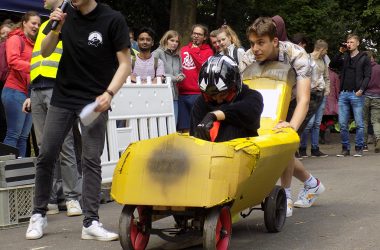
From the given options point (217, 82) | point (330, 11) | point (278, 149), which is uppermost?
point (330, 11)

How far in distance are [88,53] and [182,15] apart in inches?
476

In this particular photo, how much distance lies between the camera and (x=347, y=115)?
15.7m

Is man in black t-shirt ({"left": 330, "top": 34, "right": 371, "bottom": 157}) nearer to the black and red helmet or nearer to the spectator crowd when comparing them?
the spectator crowd

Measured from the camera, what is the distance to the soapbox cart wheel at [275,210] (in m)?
7.14

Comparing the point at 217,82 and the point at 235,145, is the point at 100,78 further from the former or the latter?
the point at 235,145

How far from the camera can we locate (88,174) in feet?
22.5

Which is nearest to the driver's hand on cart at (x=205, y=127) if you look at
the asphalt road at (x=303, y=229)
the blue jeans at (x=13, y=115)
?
the asphalt road at (x=303, y=229)

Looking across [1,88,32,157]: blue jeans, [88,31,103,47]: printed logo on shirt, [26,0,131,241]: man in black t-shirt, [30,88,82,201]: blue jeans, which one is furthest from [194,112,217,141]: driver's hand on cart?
[1,88,32,157]: blue jeans

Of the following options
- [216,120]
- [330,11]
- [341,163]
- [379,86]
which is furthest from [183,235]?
[330,11]

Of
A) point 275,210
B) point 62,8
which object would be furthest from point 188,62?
point 62,8

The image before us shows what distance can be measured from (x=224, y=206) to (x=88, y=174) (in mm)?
1374

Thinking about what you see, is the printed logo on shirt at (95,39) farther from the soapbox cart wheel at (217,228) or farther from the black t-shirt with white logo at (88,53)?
the soapbox cart wheel at (217,228)

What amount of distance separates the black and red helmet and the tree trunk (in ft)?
39.8

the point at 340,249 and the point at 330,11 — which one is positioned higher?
the point at 330,11
